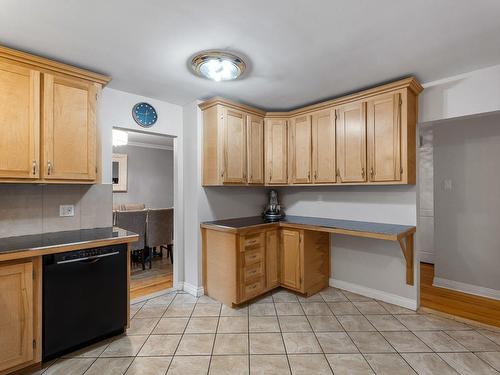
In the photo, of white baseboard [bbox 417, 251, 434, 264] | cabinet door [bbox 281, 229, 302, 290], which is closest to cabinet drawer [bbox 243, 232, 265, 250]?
cabinet door [bbox 281, 229, 302, 290]

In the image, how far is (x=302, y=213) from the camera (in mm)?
3680

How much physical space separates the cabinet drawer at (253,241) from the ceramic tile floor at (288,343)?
64 cm

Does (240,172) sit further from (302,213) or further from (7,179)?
(7,179)

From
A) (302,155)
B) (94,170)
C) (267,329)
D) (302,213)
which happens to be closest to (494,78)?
(302,155)

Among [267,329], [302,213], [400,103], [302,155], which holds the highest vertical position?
[400,103]

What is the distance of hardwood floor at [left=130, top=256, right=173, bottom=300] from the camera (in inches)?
126

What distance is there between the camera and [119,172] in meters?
5.54

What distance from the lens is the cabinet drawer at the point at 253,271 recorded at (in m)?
2.77

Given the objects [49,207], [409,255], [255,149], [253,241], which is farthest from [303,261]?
[49,207]

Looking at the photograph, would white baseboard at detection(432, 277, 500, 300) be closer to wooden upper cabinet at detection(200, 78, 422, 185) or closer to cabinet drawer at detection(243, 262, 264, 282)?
wooden upper cabinet at detection(200, 78, 422, 185)

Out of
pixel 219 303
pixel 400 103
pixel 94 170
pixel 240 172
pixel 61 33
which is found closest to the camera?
pixel 61 33

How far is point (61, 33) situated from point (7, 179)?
1096 millimetres

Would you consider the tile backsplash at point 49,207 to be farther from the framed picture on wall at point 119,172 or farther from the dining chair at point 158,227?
the framed picture on wall at point 119,172

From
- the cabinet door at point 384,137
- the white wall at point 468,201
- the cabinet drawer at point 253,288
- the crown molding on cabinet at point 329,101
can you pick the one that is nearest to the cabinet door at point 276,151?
the crown molding on cabinet at point 329,101
